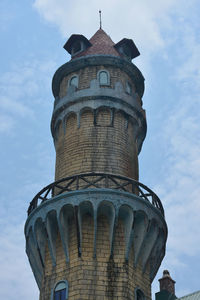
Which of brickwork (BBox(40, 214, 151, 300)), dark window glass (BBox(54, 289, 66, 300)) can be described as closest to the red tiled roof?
brickwork (BBox(40, 214, 151, 300))

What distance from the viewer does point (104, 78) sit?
33562mm

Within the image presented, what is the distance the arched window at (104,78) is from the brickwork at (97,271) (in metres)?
10.0

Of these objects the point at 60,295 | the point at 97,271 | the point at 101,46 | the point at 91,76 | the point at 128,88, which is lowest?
the point at 60,295

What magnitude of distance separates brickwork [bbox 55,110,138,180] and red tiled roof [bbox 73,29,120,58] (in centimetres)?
589

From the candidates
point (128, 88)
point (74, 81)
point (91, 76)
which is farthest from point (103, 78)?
point (74, 81)

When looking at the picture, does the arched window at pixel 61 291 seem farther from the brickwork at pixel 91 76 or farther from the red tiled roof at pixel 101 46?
the red tiled roof at pixel 101 46

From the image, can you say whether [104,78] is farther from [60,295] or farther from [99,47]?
[60,295]

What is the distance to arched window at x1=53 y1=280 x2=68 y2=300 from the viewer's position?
25125 mm

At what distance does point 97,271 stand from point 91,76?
13.8 meters

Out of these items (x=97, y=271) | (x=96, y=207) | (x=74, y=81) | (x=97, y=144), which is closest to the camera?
(x=97, y=271)

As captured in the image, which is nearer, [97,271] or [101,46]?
[97,271]

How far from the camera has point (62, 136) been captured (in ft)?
106

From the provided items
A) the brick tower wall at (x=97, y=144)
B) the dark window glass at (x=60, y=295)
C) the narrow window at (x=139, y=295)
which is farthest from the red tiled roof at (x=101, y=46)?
the dark window glass at (x=60, y=295)

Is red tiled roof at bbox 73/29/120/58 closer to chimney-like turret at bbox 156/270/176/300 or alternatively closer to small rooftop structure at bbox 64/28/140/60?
small rooftop structure at bbox 64/28/140/60
